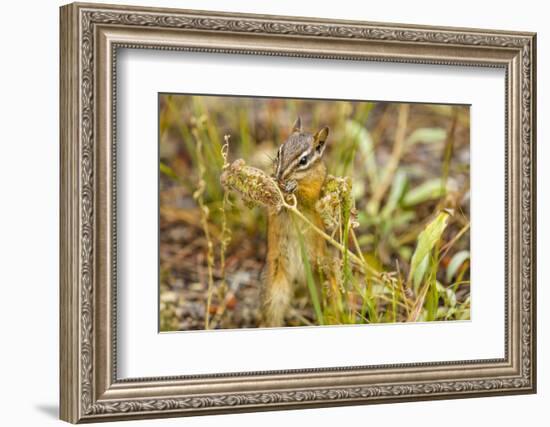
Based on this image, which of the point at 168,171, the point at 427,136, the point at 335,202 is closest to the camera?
the point at 168,171

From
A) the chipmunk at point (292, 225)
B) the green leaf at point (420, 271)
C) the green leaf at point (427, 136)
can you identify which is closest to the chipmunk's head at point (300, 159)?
the chipmunk at point (292, 225)

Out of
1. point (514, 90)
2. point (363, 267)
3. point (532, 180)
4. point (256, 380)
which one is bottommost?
point (256, 380)

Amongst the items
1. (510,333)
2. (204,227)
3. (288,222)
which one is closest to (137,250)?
(204,227)

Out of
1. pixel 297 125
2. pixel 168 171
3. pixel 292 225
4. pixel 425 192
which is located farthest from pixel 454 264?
pixel 168 171

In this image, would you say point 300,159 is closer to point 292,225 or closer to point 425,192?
point 292,225

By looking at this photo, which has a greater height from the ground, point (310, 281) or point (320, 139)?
point (320, 139)

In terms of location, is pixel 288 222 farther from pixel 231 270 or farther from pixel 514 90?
pixel 514 90
